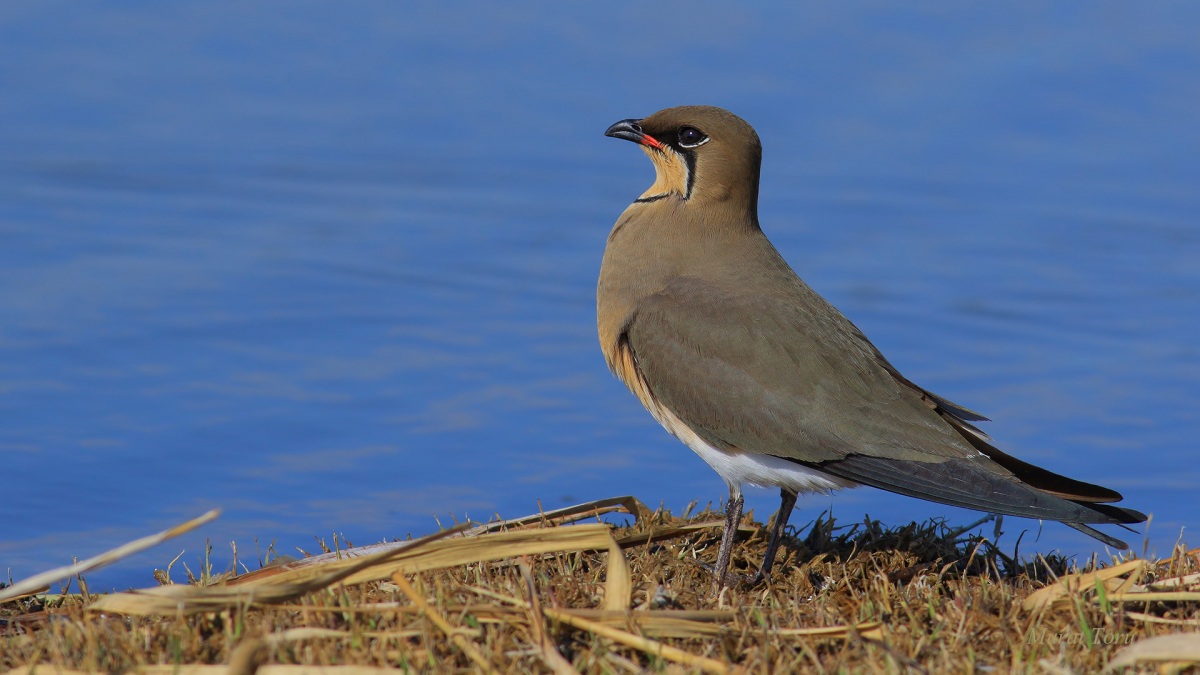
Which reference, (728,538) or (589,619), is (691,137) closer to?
(728,538)

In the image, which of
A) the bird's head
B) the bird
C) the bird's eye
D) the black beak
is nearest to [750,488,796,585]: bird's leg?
the bird

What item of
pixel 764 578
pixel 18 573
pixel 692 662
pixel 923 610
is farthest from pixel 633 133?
pixel 18 573

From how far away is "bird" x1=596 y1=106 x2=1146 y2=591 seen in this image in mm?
4082

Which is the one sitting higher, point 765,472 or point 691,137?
point 691,137

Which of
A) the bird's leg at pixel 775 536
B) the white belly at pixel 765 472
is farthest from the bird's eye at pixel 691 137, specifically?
the bird's leg at pixel 775 536

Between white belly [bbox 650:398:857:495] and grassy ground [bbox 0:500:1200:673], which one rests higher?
white belly [bbox 650:398:857:495]

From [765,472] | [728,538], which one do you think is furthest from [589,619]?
[765,472]

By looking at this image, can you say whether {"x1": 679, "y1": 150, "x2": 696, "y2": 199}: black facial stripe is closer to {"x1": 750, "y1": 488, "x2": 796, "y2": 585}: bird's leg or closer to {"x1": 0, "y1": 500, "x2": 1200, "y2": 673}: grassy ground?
{"x1": 750, "y1": 488, "x2": 796, "y2": 585}: bird's leg

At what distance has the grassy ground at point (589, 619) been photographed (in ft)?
9.71

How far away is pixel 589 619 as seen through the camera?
122 inches

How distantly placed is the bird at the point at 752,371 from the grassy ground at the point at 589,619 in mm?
266

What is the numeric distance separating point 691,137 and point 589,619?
219cm

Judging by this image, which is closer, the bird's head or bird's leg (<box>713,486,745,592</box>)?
bird's leg (<box>713,486,745,592</box>)

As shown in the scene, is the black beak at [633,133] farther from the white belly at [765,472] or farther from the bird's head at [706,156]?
the white belly at [765,472]
